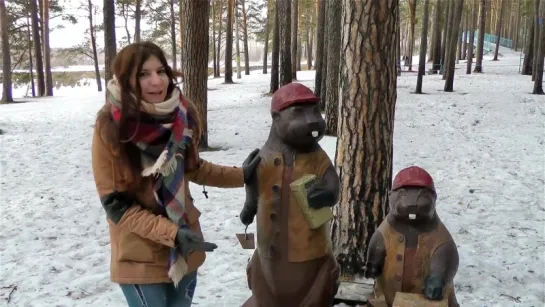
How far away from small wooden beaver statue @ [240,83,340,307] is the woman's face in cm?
69

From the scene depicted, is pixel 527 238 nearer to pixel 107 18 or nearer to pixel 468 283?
pixel 468 283

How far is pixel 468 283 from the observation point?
396 cm

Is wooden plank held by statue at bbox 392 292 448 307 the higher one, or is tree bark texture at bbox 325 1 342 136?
tree bark texture at bbox 325 1 342 136

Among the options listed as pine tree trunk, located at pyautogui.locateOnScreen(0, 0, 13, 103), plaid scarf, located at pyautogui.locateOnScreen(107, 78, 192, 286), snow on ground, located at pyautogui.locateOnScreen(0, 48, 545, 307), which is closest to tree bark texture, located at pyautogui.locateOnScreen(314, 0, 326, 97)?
snow on ground, located at pyautogui.locateOnScreen(0, 48, 545, 307)

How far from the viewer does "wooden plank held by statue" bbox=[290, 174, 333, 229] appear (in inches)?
100

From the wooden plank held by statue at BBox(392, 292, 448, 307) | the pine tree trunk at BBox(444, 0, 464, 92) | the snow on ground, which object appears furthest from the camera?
the pine tree trunk at BBox(444, 0, 464, 92)

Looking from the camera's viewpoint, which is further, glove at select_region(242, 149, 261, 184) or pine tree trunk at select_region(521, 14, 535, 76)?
pine tree trunk at select_region(521, 14, 535, 76)

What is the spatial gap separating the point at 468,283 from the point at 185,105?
9.87ft

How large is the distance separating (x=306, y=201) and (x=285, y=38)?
11546mm

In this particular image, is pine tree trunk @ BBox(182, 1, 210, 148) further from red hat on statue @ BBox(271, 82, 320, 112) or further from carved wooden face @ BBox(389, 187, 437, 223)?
carved wooden face @ BBox(389, 187, 437, 223)

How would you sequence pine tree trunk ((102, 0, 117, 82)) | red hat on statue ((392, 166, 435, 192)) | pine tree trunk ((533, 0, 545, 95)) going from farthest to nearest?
1. pine tree trunk ((533, 0, 545, 95))
2. pine tree trunk ((102, 0, 117, 82))
3. red hat on statue ((392, 166, 435, 192))

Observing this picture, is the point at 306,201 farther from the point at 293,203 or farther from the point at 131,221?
the point at 131,221

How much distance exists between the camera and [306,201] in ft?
8.35

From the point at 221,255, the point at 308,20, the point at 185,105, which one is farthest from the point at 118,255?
the point at 308,20
